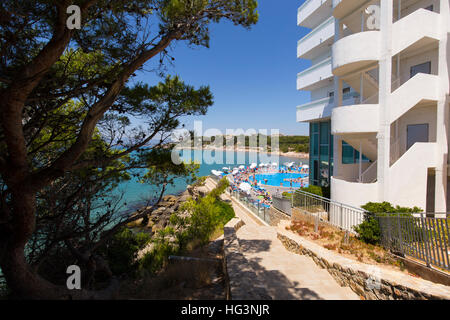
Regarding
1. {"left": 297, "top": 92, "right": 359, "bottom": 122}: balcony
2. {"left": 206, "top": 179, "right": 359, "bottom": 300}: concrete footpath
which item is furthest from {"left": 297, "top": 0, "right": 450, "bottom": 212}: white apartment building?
{"left": 206, "top": 179, "right": 359, "bottom": 300}: concrete footpath

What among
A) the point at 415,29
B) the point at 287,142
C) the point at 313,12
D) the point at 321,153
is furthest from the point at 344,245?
the point at 287,142

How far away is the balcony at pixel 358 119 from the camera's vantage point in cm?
936

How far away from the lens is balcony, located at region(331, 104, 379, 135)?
9359 mm

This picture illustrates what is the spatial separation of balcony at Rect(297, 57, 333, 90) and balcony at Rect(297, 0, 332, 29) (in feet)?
12.0

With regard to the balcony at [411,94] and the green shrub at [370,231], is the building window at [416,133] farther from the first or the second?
the green shrub at [370,231]

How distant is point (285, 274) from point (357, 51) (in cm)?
981

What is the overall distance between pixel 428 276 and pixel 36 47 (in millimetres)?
10197

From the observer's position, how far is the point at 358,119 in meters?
9.57

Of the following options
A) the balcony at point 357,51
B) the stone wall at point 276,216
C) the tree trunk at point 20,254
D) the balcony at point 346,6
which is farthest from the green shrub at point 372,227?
the balcony at point 346,6

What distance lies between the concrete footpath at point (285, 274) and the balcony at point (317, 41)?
1352 centimetres

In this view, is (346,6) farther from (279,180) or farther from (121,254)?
(279,180)

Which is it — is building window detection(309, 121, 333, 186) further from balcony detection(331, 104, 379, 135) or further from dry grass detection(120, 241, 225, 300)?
dry grass detection(120, 241, 225, 300)

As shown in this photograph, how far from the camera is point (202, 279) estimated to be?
5035mm
